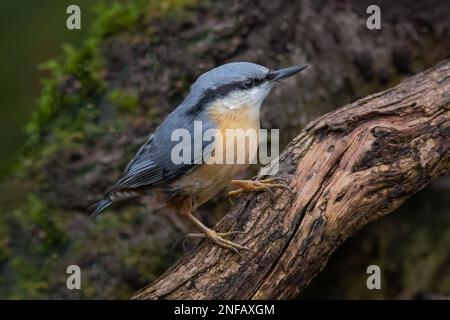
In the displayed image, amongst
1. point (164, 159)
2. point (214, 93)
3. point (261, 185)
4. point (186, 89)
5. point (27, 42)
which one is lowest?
point (261, 185)

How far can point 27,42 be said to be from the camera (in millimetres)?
5480

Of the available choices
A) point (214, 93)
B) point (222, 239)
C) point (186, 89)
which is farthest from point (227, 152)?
point (186, 89)

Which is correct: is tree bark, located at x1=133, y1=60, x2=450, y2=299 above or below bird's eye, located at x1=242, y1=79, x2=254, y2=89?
below

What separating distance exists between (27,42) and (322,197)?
3185 mm

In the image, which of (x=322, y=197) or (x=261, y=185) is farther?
(x=261, y=185)

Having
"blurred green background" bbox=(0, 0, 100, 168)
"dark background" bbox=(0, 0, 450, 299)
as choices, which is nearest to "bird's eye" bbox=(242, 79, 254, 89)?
"dark background" bbox=(0, 0, 450, 299)

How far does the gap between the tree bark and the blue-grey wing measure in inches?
12.5

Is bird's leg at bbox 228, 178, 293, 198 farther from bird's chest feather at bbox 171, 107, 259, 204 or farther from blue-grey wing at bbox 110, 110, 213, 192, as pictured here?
blue-grey wing at bbox 110, 110, 213, 192

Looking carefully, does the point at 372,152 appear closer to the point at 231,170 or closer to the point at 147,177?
the point at 231,170

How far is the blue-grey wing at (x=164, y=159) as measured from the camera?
332 cm

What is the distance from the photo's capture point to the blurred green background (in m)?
5.40

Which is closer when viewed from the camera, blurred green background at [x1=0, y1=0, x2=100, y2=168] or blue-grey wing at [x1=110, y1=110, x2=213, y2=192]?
blue-grey wing at [x1=110, y1=110, x2=213, y2=192]

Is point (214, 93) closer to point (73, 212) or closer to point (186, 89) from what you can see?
point (186, 89)
